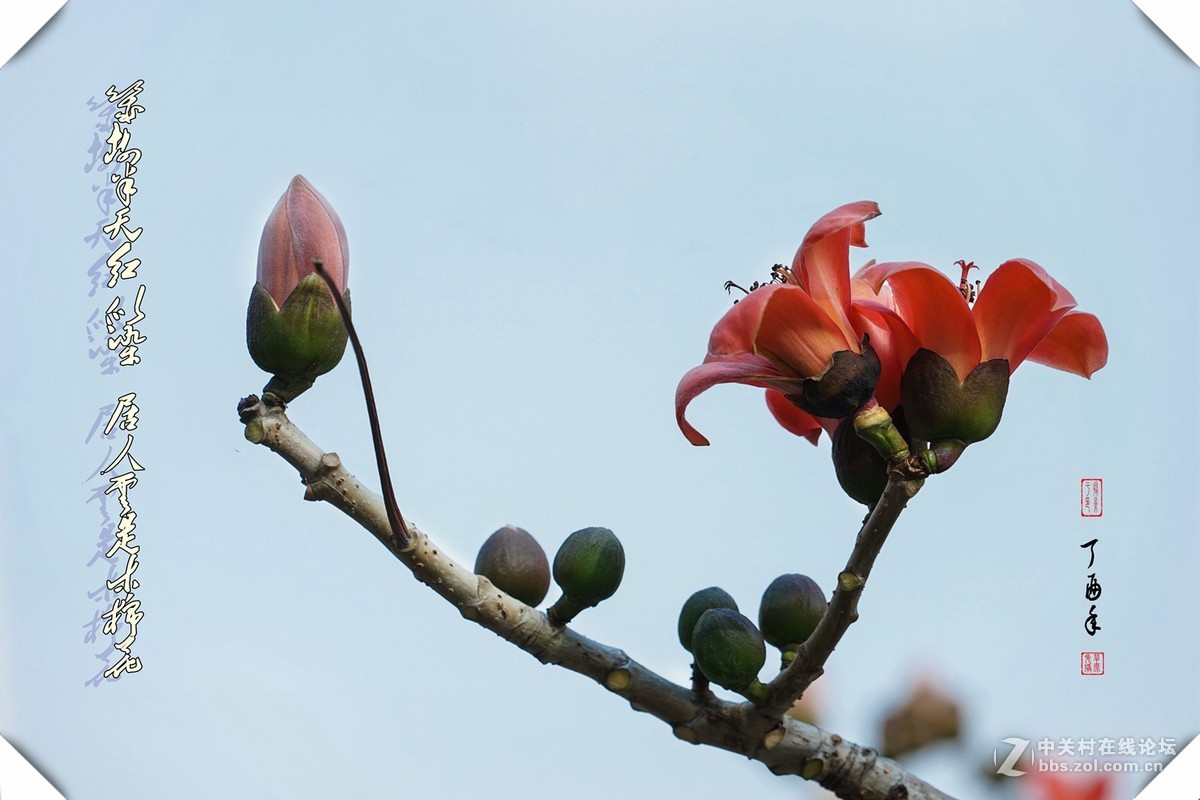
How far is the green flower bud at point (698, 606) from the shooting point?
3.06 ft

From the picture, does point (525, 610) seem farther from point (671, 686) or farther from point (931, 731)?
point (931, 731)

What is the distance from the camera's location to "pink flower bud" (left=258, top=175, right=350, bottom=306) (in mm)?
791

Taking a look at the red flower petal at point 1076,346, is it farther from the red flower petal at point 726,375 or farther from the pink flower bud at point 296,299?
the pink flower bud at point 296,299

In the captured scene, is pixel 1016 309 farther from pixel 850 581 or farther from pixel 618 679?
pixel 618 679

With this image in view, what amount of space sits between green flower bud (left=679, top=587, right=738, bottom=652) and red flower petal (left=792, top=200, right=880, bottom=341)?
0.88 ft

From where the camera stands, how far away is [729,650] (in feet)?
2.78

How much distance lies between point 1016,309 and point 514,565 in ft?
1.31

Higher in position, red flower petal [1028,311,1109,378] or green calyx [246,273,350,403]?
red flower petal [1028,311,1109,378]

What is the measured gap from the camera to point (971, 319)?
0.73 m

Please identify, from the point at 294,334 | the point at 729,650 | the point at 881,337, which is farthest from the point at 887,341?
the point at 294,334

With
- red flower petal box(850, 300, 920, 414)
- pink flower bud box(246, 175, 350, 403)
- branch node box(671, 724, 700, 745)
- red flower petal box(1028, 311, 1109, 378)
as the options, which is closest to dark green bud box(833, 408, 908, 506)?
red flower petal box(850, 300, 920, 414)

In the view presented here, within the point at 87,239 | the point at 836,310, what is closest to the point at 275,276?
the point at 836,310

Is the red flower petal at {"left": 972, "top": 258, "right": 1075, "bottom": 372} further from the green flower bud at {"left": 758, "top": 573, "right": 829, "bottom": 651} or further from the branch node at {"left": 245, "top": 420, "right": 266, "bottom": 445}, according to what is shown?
the branch node at {"left": 245, "top": 420, "right": 266, "bottom": 445}

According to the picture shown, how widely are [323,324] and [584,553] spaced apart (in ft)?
0.83
